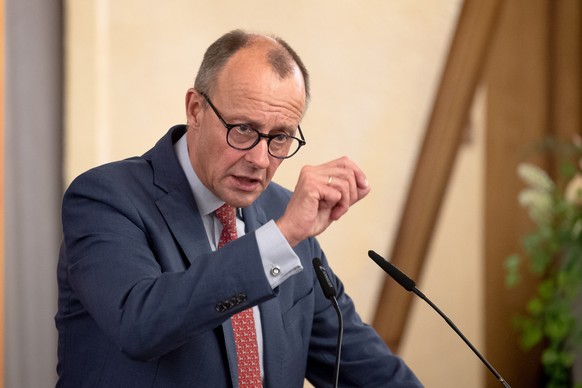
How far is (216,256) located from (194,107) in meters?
0.51

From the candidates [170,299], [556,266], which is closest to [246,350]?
[170,299]

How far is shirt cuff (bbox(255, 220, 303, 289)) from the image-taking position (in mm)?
1551

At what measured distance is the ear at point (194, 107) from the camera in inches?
76.0

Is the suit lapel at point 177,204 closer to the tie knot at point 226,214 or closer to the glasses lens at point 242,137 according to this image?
the tie knot at point 226,214

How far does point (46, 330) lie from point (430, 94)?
2.05 metres

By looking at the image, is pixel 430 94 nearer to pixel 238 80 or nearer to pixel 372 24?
pixel 372 24

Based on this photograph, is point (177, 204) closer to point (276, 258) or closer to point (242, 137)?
point (242, 137)

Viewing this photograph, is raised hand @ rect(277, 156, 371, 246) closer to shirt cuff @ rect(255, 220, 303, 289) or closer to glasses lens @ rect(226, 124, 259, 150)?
shirt cuff @ rect(255, 220, 303, 289)

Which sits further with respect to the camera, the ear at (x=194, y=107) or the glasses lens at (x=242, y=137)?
the ear at (x=194, y=107)

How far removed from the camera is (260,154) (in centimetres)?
181

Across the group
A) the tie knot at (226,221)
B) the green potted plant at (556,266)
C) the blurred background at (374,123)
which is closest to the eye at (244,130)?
the tie knot at (226,221)

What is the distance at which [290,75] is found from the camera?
6.18ft

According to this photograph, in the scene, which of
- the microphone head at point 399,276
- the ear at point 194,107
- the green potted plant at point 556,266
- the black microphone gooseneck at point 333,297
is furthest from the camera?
the green potted plant at point 556,266

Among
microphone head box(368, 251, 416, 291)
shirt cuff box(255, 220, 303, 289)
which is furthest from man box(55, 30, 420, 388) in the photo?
microphone head box(368, 251, 416, 291)
